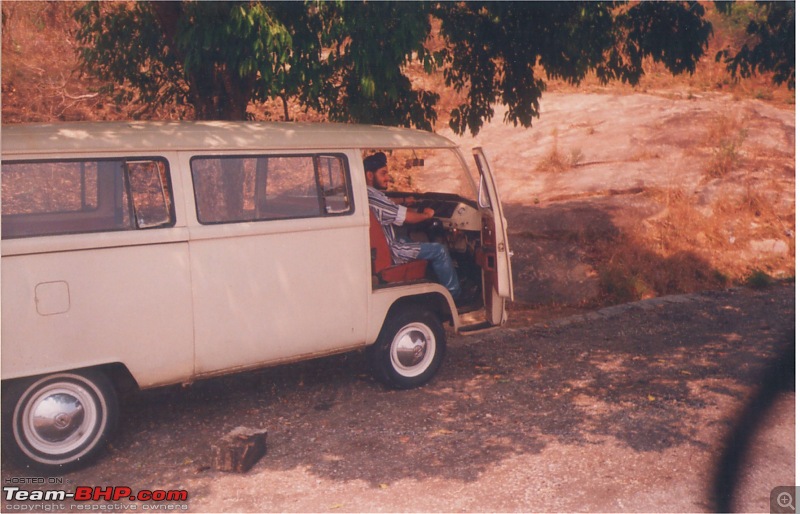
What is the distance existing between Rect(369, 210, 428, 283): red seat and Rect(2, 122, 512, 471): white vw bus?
0.04ft

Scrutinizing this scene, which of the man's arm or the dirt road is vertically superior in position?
the man's arm

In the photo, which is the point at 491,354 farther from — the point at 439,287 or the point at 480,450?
the point at 480,450

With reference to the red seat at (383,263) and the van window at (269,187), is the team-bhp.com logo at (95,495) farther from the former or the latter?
the red seat at (383,263)

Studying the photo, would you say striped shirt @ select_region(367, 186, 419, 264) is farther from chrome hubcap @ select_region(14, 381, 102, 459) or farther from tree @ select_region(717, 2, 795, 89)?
tree @ select_region(717, 2, 795, 89)

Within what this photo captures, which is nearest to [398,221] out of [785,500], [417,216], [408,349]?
[417,216]

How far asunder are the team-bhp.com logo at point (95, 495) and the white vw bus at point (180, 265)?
9.2 inches

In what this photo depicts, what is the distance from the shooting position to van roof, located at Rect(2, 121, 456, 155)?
5.11 m

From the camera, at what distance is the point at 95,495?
495 centimetres

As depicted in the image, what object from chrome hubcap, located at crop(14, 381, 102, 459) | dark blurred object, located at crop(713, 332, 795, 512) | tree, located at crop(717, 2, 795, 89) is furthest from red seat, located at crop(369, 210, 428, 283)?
tree, located at crop(717, 2, 795, 89)

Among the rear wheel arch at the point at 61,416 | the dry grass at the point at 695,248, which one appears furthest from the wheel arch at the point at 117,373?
the dry grass at the point at 695,248

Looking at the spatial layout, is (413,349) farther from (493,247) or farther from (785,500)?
(785,500)

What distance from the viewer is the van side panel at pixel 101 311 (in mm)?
4898

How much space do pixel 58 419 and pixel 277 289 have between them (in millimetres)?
1658

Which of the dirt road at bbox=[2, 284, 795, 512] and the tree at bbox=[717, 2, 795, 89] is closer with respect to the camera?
the dirt road at bbox=[2, 284, 795, 512]
